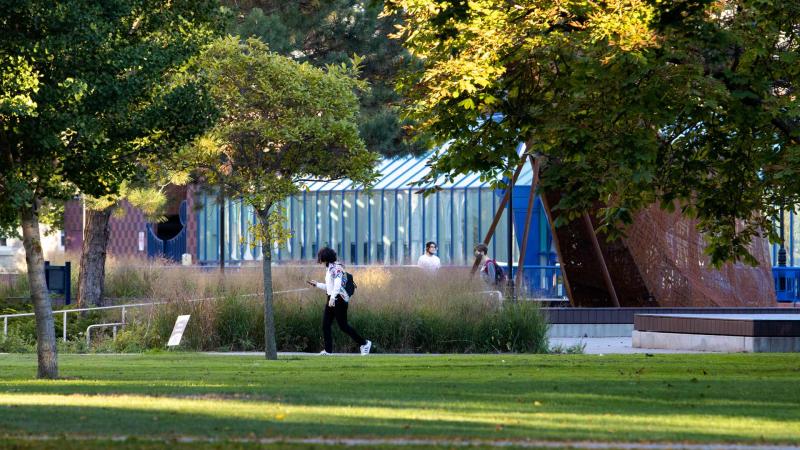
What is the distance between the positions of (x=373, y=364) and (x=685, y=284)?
15.0 metres

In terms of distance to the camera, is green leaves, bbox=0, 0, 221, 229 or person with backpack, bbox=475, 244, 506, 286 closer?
Answer: green leaves, bbox=0, 0, 221, 229

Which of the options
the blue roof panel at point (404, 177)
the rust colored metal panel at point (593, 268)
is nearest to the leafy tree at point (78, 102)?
the rust colored metal panel at point (593, 268)

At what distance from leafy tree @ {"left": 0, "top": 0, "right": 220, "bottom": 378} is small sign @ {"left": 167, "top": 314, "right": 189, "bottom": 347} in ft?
21.0

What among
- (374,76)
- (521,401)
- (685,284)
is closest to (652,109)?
(521,401)

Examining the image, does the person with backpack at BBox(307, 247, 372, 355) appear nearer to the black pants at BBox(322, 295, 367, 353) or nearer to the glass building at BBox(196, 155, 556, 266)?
the black pants at BBox(322, 295, 367, 353)

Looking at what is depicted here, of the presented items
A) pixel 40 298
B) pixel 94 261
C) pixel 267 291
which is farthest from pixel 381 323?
pixel 94 261

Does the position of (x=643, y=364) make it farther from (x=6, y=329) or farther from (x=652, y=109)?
(x=6, y=329)

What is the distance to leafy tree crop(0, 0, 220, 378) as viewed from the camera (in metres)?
14.4

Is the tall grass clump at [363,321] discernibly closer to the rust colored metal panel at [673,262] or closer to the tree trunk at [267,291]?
the tree trunk at [267,291]

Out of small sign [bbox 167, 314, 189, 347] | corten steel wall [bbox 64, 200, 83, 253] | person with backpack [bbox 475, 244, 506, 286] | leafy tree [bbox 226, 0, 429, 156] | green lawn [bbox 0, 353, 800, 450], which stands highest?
leafy tree [bbox 226, 0, 429, 156]

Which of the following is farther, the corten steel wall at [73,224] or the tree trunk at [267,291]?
the corten steel wall at [73,224]

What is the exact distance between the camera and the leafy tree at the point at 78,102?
14.4 meters

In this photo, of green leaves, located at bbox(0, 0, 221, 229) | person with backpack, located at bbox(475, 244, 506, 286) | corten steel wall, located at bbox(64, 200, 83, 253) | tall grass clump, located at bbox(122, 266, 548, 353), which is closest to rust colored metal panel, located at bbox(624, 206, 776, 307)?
person with backpack, located at bbox(475, 244, 506, 286)

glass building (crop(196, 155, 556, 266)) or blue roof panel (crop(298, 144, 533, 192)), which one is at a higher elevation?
blue roof panel (crop(298, 144, 533, 192))
